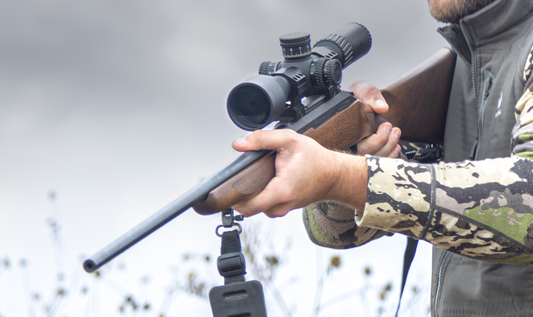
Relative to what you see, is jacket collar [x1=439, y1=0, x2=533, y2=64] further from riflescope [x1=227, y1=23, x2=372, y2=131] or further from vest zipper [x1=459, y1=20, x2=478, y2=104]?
riflescope [x1=227, y1=23, x2=372, y2=131]

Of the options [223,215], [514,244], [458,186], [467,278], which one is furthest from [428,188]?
[467,278]

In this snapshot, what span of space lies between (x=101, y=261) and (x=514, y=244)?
1024mm

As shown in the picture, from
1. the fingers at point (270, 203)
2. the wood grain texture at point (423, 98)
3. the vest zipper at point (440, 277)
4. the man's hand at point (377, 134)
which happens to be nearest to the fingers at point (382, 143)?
the man's hand at point (377, 134)

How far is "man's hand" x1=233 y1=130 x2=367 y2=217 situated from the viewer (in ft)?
4.58

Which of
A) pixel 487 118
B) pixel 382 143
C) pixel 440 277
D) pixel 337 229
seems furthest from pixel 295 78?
pixel 440 277

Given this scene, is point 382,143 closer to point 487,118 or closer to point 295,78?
point 487,118

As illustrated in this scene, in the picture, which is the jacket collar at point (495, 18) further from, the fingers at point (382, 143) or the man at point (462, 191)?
the fingers at point (382, 143)

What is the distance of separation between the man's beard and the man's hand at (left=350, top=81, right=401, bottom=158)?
1.31 feet

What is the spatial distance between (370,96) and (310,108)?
1.32ft

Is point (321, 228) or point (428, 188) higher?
point (428, 188)

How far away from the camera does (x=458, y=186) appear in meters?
1.38

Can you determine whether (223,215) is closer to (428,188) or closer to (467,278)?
(428,188)

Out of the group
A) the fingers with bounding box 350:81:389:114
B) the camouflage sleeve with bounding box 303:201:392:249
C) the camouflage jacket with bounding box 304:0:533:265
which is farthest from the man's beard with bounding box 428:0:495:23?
the camouflage sleeve with bounding box 303:201:392:249

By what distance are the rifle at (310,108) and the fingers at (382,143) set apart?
27mm
